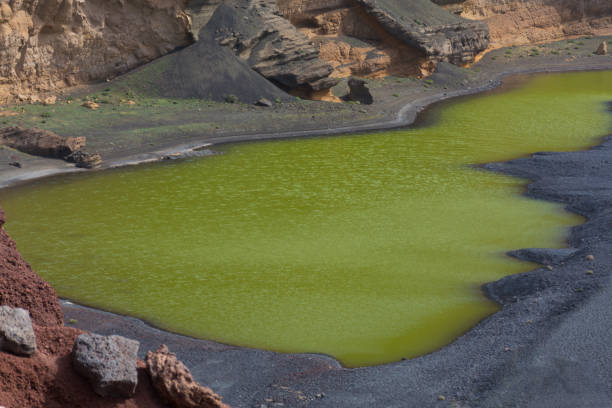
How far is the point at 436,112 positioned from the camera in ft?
111

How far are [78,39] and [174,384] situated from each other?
1041 inches

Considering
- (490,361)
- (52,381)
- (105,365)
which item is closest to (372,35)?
(490,361)

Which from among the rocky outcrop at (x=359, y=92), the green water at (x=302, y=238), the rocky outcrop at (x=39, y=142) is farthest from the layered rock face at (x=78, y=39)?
the green water at (x=302, y=238)

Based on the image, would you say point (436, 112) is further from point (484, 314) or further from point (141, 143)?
point (484, 314)

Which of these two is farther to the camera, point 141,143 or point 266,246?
point 141,143

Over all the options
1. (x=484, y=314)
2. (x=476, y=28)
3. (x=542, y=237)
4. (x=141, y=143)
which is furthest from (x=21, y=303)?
(x=476, y=28)

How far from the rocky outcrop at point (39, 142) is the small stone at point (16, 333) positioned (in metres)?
17.9

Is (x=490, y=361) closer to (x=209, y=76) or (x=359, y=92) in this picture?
(x=209, y=76)

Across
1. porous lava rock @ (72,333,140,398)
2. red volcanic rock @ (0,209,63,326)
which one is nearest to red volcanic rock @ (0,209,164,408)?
porous lava rock @ (72,333,140,398)

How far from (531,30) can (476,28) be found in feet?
38.2

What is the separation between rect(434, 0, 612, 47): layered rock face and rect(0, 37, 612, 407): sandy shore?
3939 centimetres

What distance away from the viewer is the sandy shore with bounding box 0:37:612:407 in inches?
366

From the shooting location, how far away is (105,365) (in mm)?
6566

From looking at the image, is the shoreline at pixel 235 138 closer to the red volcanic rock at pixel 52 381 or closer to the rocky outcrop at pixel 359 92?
the rocky outcrop at pixel 359 92
